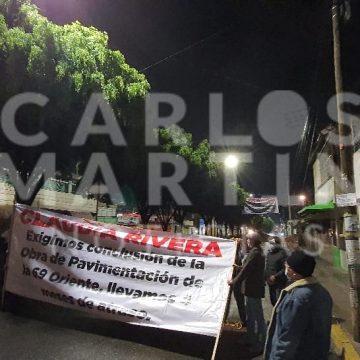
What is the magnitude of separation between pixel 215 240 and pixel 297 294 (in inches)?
110

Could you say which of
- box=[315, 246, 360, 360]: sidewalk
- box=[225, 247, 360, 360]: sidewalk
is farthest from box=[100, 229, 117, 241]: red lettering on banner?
box=[315, 246, 360, 360]: sidewalk

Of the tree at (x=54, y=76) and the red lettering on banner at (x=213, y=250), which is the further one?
the tree at (x=54, y=76)

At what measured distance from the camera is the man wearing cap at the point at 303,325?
3033 millimetres

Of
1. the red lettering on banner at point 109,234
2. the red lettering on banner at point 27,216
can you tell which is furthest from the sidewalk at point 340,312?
the red lettering on banner at point 27,216

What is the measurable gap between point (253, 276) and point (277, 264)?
2040 mm

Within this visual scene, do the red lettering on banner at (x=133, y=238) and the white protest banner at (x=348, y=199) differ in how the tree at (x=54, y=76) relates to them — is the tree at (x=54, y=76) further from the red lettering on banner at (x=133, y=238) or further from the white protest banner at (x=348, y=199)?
the white protest banner at (x=348, y=199)

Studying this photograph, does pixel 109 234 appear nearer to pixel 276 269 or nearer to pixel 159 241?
pixel 159 241

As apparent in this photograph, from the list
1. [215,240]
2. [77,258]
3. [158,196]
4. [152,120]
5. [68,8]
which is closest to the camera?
[215,240]

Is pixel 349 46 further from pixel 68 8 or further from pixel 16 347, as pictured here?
pixel 16 347

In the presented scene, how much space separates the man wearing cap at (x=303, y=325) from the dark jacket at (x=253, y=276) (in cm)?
273

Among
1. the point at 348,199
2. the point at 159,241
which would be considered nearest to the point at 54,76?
the point at 159,241

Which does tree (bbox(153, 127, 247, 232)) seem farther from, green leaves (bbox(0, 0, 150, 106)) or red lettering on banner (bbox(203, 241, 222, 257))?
red lettering on banner (bbox(203, 241, 222, 257))

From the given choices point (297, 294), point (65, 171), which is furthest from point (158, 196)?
point (297, 294)

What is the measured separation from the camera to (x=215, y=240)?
5902 mm
